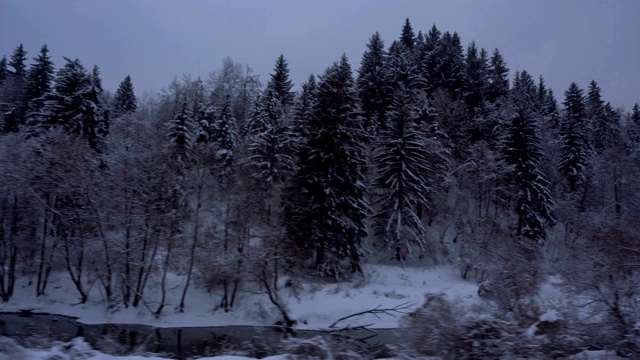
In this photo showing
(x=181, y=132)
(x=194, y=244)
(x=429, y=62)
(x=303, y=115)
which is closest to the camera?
(x=194, y=244)

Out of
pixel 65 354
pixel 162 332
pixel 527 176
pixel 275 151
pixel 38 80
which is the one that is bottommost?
pixel 162 332

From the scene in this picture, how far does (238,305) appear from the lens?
26875 mm

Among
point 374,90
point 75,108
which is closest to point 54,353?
point 75,108

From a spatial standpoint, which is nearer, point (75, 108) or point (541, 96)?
point (75, 108)

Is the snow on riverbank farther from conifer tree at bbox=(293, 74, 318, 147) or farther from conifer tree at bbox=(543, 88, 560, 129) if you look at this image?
conifer tree at bbox=(543, 88, 560, 129)

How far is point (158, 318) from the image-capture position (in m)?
25.6

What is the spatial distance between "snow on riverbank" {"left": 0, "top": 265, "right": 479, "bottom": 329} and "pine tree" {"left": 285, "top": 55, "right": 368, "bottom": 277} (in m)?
2.37

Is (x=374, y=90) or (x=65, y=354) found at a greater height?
(x=374, y=90)

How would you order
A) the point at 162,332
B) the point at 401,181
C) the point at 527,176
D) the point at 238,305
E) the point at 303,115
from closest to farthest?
the point at 162,332
the point at 238,305
the point at 401,181
the point at 303,115
the point at 527,176

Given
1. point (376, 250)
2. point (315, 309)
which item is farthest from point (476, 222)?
point (315, 309)

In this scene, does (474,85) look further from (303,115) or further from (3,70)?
(3,70)

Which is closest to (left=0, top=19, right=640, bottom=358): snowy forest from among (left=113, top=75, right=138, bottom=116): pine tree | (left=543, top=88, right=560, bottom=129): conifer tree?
(left=543, top=88, right=560, bottom=129): conifer tree

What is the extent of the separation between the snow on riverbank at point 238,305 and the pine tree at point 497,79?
3720cm

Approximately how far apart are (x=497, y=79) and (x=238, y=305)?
49307mm
